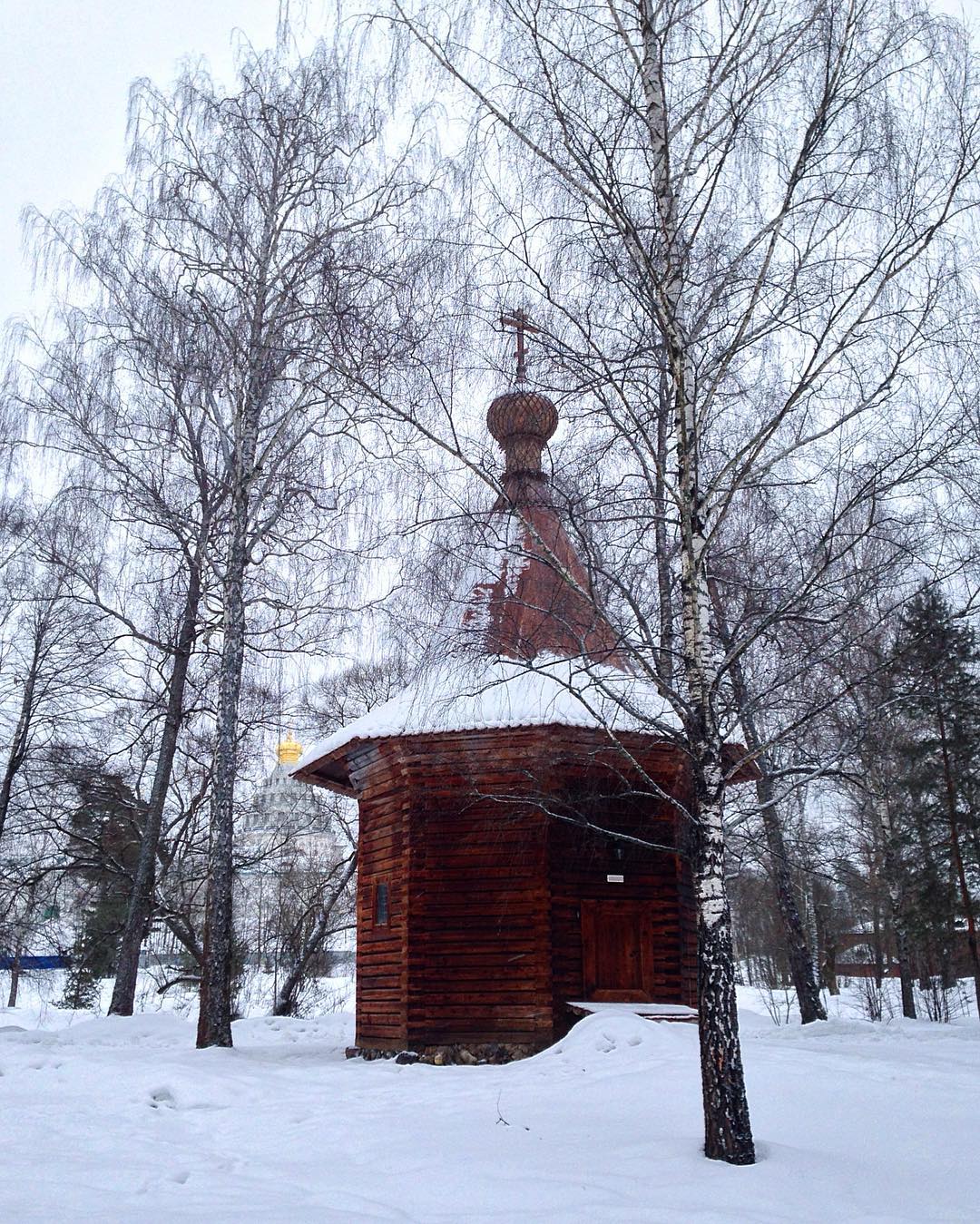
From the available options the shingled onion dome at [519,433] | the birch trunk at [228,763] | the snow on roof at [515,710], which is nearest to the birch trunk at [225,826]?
the birch trunk at [228,763]

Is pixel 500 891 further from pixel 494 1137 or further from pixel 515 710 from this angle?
pixel 494 1137

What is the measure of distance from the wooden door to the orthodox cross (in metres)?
7.30

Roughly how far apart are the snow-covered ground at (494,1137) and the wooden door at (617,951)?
1.53 meters

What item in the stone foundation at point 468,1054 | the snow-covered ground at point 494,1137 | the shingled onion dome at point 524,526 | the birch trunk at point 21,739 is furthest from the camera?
the birch trunk at point 21,739

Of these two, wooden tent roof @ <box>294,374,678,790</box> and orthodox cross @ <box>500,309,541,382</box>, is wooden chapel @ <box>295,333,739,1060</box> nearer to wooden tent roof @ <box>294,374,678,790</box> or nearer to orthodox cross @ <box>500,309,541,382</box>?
wooden tent roof @ <box>294,374,678,790</box>

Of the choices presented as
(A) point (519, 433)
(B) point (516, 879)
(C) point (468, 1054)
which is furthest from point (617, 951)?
(A) point (519, 433)

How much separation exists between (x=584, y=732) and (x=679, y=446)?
220 inches

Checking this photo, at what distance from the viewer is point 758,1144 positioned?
563 centimetres

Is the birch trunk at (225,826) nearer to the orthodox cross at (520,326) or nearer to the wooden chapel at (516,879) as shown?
the wooden chapel at (516,879)

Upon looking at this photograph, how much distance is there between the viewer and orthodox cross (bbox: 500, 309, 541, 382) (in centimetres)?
612

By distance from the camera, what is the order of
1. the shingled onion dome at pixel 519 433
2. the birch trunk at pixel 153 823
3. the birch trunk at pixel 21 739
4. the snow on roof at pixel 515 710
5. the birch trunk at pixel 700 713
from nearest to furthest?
the birch trunk at pixel 700 713 < the shingled onion dome at pixel 519 433 < the snow on roof at pixel 515 710 < the birch trunk at pixel 153 823 < the birch trunk at pixel 21 739

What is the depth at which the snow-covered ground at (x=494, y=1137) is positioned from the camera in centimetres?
457

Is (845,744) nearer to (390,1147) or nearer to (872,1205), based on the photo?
(872,1205)

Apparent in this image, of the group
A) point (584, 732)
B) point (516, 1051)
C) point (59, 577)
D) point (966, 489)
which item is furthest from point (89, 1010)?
point (966, 489)
